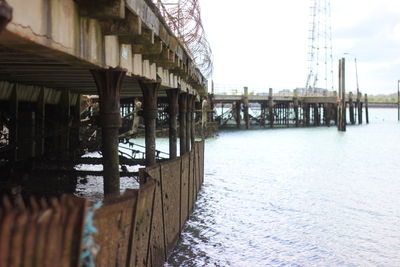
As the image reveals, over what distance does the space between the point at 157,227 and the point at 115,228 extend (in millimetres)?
3197

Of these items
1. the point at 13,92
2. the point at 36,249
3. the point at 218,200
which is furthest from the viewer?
the point at 218,200

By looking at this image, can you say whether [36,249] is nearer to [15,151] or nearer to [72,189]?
[15,151]

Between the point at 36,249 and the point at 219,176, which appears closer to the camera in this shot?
the point at 36,249

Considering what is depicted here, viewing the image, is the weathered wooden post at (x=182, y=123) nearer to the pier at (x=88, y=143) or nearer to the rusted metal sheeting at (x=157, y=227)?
the pier at (x=88, y=143)

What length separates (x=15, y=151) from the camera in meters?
13.1

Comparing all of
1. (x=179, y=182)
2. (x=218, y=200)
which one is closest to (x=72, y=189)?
(x=218, y=200)

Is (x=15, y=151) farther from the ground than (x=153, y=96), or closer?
closer

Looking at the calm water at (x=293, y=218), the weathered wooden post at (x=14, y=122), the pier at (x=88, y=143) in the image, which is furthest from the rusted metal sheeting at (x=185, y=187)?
the weathered wooden post at (x=14, y=122)

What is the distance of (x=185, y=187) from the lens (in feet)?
36.3

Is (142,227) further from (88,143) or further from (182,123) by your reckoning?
(182,123)

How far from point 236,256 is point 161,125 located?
3528cm

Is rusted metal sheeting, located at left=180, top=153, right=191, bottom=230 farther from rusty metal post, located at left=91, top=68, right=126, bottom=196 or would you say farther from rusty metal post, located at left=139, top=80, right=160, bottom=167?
rusty metal post, located at left=91, top=68, right=126, bottom=196

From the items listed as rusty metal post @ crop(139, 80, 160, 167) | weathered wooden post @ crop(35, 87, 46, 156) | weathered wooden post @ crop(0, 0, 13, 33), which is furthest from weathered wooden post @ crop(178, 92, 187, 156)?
weathered wooden post @ crop(0, 0, 13, 33)

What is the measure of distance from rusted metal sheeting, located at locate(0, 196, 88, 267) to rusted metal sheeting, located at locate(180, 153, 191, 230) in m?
6.99
